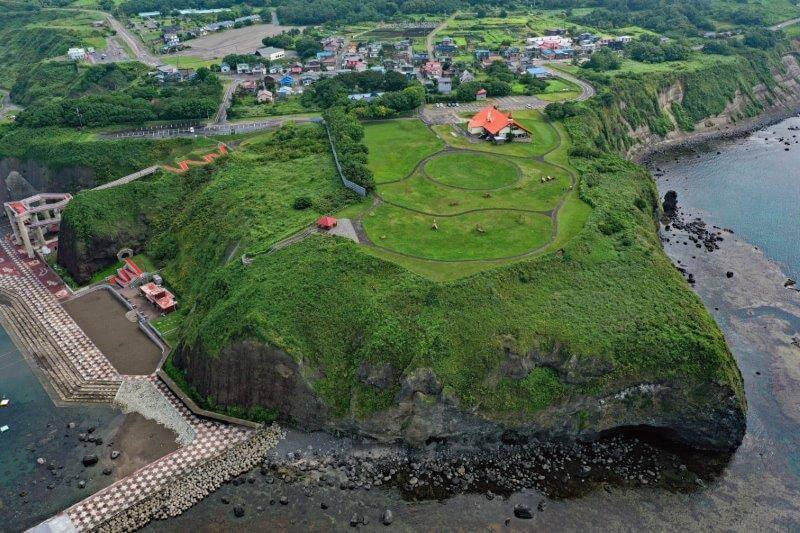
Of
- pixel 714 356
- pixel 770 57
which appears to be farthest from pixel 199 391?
pixel 770 57

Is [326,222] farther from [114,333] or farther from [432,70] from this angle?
[432,70]

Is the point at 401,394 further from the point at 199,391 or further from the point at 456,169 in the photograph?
the point at 456,169

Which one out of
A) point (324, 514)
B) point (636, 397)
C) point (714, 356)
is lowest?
point (324, 514)

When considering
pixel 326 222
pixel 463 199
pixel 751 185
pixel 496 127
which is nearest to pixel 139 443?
pixel 326 222

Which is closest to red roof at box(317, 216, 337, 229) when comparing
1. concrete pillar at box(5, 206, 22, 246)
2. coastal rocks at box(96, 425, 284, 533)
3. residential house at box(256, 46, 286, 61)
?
coastal rocks at box(96, 425, 284, 533)

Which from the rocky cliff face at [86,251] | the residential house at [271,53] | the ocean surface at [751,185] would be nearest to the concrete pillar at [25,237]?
→ the rocky cliff face at [86,251]

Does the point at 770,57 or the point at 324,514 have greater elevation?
the point at 770,57
